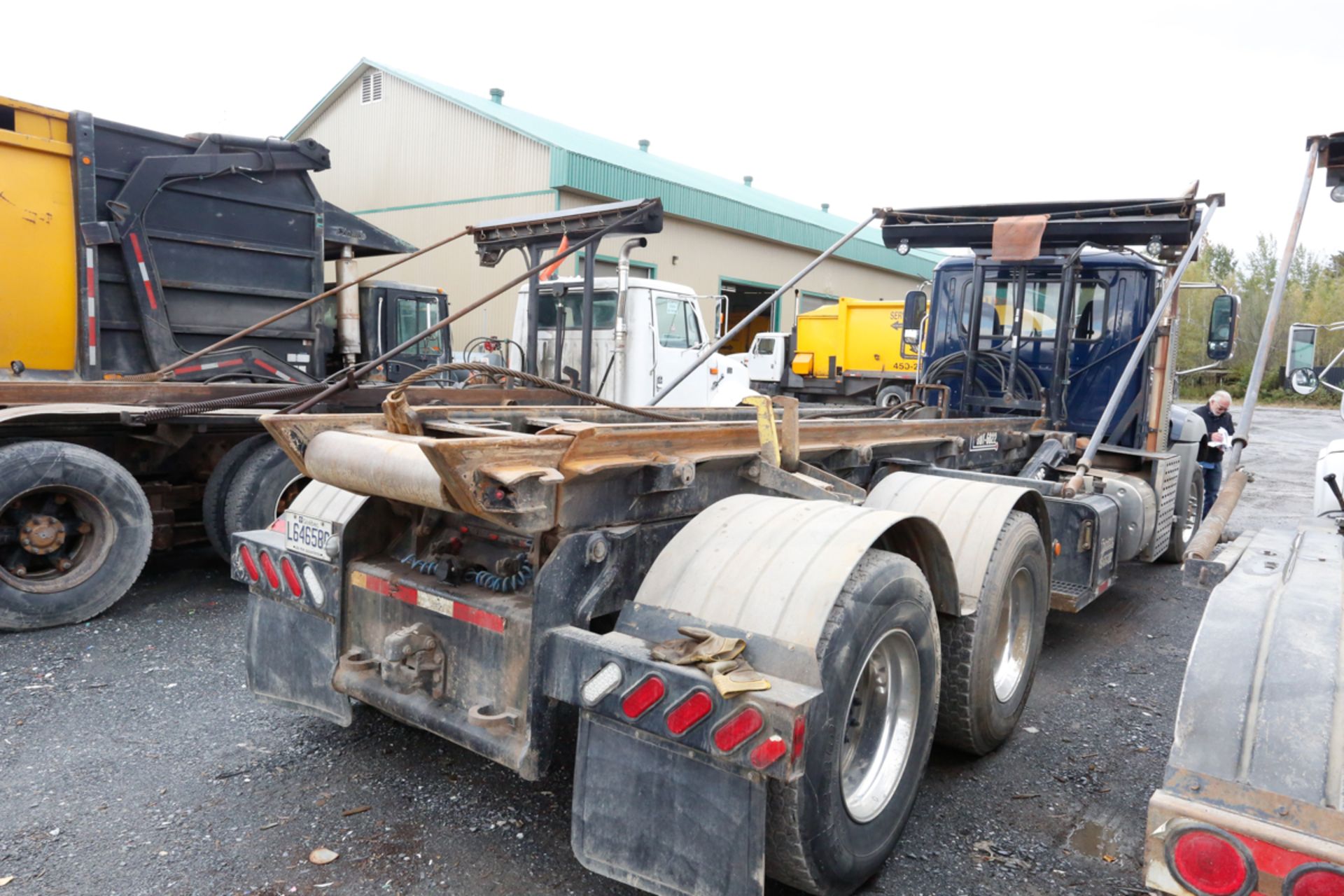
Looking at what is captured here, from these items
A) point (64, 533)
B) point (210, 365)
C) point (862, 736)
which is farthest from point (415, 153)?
point (862, 736)

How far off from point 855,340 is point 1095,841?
1634 centimetres

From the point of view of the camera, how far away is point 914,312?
23.4 feet

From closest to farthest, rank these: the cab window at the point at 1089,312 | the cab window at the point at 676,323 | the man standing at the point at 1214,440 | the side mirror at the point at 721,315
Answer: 1. the cab window at the point at 1089,312
2. the man standing at the point at 1214,440
3. the cab window at the point at 676,323
4. the side mirror at the point at 721,315

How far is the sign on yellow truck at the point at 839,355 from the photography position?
1814cm

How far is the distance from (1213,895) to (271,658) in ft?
9.93

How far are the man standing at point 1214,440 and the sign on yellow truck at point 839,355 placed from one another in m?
8.24

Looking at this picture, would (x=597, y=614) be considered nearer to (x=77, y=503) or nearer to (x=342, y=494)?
(x=342, y=494)

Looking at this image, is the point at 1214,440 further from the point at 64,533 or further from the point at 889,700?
the point at 64,533

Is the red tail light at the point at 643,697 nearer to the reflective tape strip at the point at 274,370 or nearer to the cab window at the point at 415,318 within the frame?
the reflective tape strip at the point at 274,370

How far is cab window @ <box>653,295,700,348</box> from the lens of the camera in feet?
35.1

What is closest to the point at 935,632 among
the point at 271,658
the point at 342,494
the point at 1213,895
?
the point at 1213,895

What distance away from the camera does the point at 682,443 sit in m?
2.94

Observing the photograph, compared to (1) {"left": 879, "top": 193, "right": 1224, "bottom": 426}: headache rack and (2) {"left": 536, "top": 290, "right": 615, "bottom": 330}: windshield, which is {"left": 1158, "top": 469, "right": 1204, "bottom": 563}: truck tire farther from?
(2) {"left": 536, "top": 290, "right": 615, "bottom": 330}: windshield

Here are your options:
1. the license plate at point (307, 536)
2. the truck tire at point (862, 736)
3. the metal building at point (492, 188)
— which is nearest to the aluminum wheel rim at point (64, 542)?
the license plate at point (307, 536)
